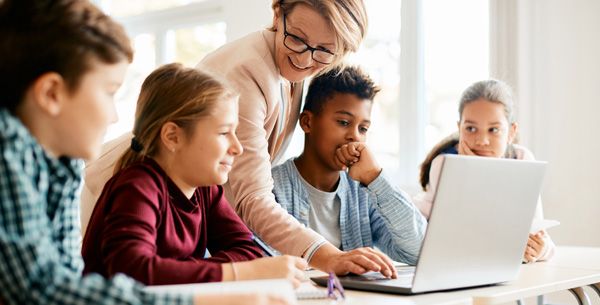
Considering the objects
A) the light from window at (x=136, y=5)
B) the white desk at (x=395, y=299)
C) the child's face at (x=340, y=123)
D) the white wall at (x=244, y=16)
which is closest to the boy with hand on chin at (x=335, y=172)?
the child's face at (x=340, y=123)

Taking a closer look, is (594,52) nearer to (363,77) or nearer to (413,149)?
(413,149)

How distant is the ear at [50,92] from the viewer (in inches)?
30.8

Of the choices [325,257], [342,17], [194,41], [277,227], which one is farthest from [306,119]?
[194,41]

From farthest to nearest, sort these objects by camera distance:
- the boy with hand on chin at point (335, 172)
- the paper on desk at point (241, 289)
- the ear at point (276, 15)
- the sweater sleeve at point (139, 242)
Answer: the boy with hand on chin at point (335, 172)
the ear at point (276, 15)
the sweater sleeve at point (139, 242)
the paper on desk at point (241, 289)

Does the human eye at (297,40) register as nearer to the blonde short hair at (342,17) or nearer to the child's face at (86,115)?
the blonde short hair at (342,17)

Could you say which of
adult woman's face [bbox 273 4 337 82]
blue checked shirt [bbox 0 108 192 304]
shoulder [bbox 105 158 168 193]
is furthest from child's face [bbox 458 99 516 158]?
blue checked shirt [bbox 0 108 192 304]

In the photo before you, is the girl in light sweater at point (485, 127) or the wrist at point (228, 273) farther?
the girl in light sweater at point (485, 127)

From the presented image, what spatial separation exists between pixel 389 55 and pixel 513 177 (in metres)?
3.17

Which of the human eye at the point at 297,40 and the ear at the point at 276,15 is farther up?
the ear at the point at 276,15

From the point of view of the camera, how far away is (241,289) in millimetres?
858

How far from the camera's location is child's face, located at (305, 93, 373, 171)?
1882mm

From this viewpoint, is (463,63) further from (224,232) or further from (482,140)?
(224,232)

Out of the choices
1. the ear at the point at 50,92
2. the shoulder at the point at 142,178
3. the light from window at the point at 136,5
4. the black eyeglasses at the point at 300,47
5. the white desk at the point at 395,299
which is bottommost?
the white desk at the point at 395,299

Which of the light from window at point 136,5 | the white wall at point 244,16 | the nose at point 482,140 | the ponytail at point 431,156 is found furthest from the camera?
the light from window at point 136,5
